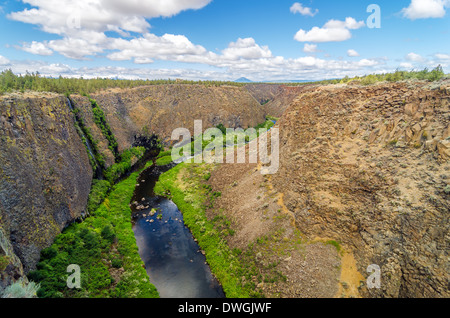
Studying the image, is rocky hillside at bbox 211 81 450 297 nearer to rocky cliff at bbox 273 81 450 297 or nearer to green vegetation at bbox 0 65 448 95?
rocky cliff at bbox 273 81 450 297

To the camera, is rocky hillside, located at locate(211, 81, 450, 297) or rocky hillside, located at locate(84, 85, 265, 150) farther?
rocky hillside, located at locate(84, 85, 265, 150)

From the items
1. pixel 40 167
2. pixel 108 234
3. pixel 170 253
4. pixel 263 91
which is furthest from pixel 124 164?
pixel 263 91

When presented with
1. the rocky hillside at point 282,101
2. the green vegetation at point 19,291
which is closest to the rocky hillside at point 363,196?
the green vegetation at point 19,291

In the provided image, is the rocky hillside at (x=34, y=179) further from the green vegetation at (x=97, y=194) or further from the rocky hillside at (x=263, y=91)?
the rocky hillside at (x=263, y=91)

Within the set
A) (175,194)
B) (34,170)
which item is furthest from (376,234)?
(34,170)


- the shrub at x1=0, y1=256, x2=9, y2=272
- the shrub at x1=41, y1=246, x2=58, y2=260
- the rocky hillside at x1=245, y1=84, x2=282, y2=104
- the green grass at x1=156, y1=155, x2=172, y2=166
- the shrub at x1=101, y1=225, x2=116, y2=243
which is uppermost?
the rocky hillside at x1=245, y1=84, x2=282, y2=104

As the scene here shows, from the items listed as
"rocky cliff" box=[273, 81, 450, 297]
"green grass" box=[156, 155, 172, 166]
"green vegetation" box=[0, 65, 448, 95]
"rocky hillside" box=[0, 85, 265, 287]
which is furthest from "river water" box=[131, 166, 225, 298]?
"green vegetation" box=[0, 65, 448, 95]

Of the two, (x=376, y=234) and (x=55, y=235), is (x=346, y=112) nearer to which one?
(x=376, y=234)
